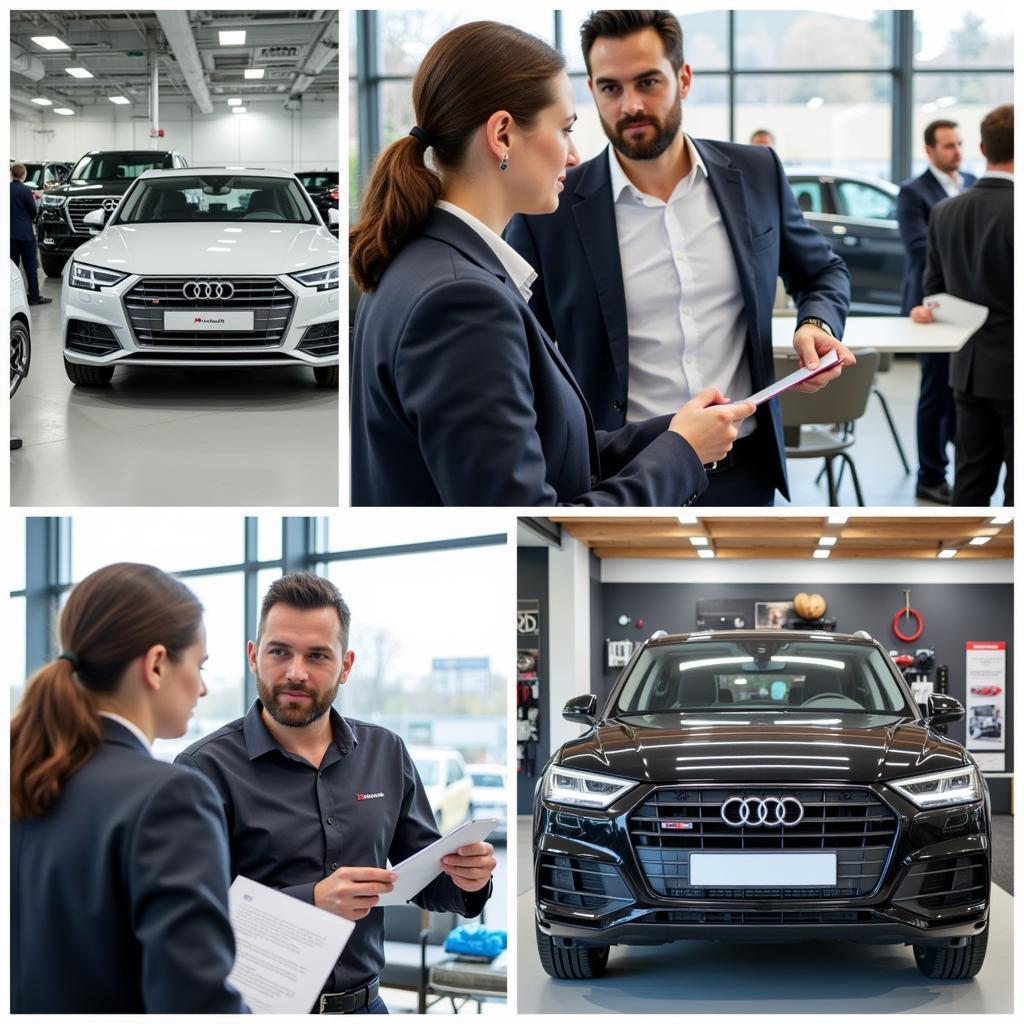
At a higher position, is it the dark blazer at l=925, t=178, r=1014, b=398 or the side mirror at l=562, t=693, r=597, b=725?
the dark blazer at l=925, t=178, r=1014, b=398

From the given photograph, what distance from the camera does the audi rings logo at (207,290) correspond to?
174 inches

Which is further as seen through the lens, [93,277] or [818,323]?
[93,277]

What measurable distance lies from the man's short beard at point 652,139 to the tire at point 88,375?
309cm

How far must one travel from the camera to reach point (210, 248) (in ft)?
15.4

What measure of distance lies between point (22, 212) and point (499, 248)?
75.8 inches

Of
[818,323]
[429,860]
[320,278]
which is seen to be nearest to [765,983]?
[429,860]

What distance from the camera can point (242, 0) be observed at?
1952 mm

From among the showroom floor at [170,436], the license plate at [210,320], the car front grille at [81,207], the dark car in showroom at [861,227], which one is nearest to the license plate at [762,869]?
the showroom floor at [170,436]

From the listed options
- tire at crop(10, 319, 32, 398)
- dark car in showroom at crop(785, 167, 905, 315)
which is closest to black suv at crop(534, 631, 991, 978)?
tire at crop(10, 319, 32, 398)

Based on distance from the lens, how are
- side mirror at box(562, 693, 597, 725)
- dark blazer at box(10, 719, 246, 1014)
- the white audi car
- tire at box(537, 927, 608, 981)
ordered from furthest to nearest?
the white audi car
side mirror at box(562, 693, 597, 725)
tire at box(537, 927, 608, 981)
dark blazer at box(10, 719, 246, 1014)

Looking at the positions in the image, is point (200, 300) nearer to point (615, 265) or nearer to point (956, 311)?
point (615, 265)

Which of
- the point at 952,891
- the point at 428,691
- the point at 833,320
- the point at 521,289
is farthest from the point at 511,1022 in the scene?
the point at 428,691

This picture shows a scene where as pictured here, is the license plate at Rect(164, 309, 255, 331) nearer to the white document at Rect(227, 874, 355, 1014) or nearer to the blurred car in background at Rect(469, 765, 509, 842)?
the white document at Rect(227, 874, 355, 1014)

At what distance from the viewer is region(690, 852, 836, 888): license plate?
87.9 inches
